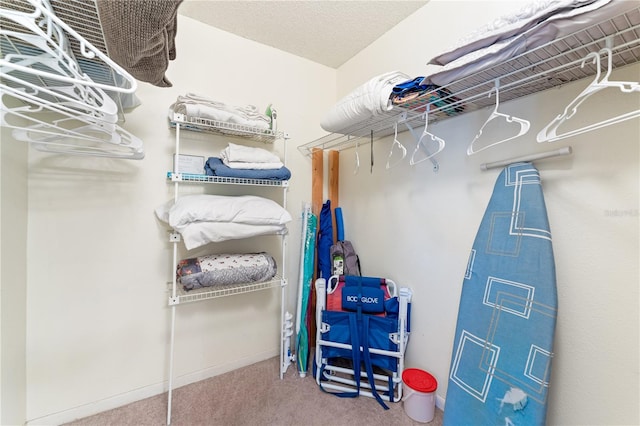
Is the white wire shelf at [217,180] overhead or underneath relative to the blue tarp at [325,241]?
overhead

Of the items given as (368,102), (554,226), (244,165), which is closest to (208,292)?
(244,165)

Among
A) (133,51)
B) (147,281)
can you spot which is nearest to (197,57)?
(133,51)

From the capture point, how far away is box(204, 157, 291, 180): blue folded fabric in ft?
4.99

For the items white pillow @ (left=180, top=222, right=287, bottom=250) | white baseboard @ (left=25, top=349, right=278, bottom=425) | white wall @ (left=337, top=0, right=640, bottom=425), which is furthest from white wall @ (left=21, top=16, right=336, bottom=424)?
white wall @ (left=337, top=0, right=640, bottom=425)

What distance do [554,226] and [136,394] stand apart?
2.31 meters

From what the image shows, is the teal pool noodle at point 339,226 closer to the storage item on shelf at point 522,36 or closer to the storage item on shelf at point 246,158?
the storage item on shelf at point 246,158

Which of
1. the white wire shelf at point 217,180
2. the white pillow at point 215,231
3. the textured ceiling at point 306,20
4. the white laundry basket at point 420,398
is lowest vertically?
the white laundry basket at point 420,398

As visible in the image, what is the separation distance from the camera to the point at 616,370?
0.92 metres

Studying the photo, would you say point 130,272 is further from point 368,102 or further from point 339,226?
point 368,102

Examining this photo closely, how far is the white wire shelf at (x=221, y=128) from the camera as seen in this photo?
1469 mm

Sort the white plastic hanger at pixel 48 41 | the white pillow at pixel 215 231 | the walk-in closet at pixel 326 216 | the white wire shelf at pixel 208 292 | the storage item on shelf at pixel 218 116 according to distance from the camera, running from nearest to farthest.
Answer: the white plastic hanger at pixel 48 41 → the walk-in closet at pixel 326 216 → the white pillow at pixel 215 231 → the storage item on shelf at pixel 218 116 → the white wire shelf at pixel 208 292

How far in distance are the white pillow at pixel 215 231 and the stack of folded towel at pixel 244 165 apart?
296 mm

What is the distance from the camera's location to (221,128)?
1525 mm

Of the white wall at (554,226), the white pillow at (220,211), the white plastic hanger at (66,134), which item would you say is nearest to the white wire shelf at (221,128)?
the white plastic hanger at (66,134)
